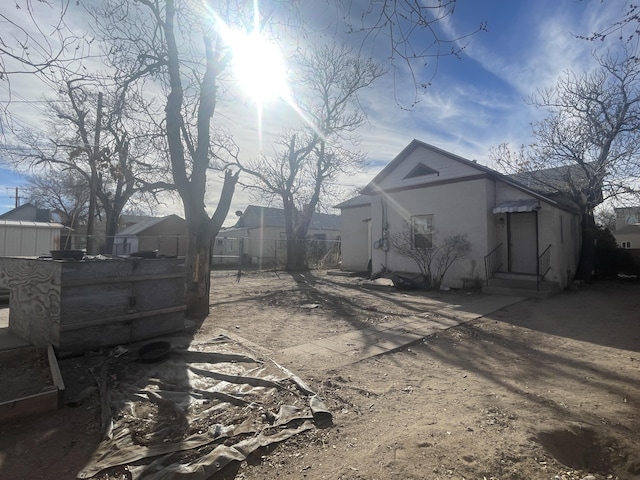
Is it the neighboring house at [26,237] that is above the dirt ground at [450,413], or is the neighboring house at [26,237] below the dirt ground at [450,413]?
above

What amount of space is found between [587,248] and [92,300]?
16775mm

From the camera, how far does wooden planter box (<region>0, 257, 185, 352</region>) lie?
179 inches

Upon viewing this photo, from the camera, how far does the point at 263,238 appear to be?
29250mm

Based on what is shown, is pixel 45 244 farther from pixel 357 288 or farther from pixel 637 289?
pixel 637 289

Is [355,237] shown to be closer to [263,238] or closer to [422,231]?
[422,231]

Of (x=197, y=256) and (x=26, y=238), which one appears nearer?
(x=197, y=256)

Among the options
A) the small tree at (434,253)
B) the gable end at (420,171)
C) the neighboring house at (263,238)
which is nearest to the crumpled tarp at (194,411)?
the small tree at (434,253)

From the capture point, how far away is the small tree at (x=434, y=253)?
40.6ft

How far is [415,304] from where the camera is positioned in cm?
961

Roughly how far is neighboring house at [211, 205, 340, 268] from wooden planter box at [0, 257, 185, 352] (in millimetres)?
16949

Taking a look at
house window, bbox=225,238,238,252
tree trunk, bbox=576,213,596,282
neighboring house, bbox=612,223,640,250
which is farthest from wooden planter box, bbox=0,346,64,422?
neighboring house, bbox=612,223,640,250

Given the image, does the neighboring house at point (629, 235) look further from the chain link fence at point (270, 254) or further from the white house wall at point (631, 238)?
the chain link fence at point (270, 254)

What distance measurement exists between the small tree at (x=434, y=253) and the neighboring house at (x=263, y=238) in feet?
35.8

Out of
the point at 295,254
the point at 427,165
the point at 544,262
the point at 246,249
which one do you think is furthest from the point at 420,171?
the point at 246,249
